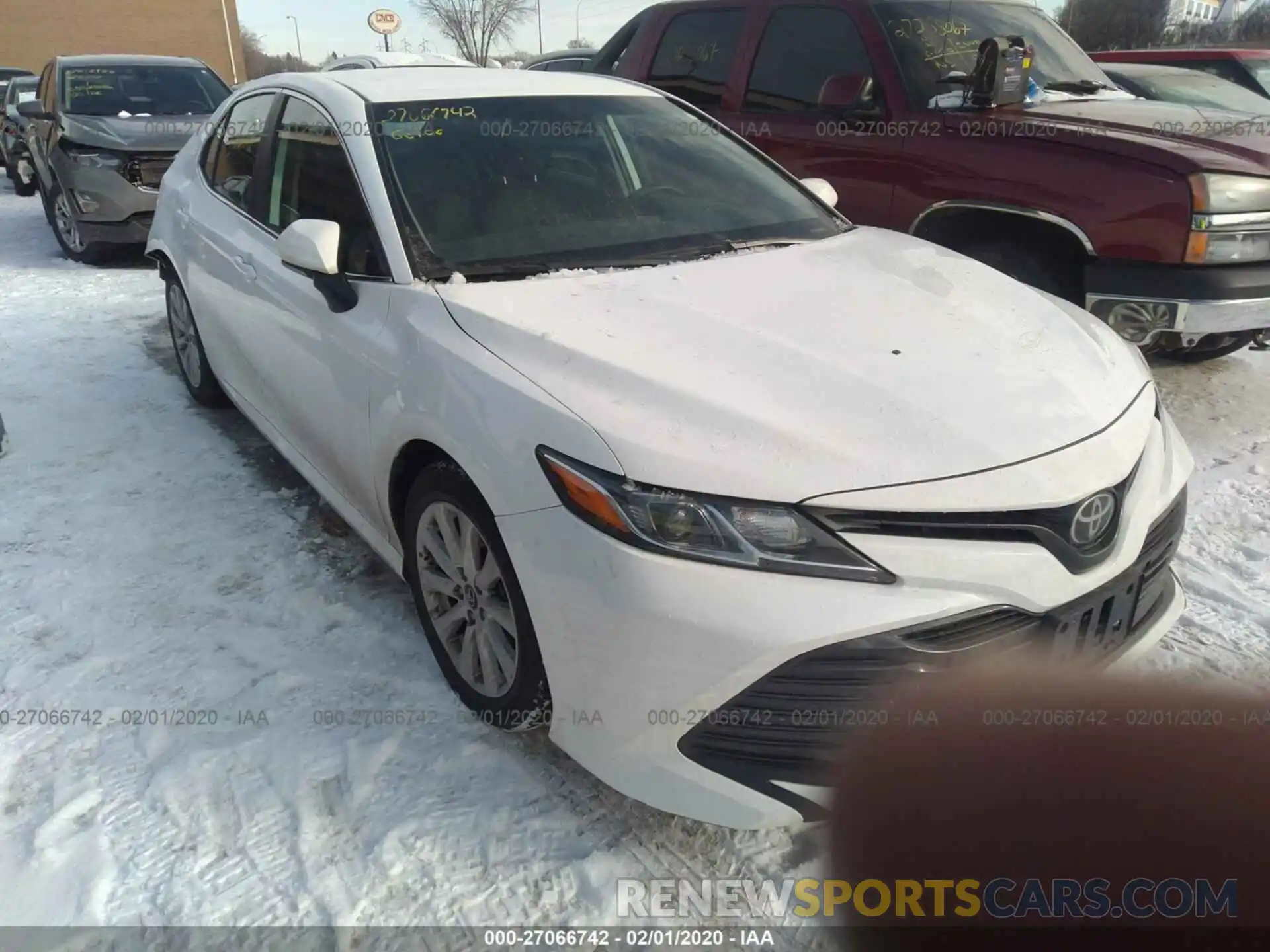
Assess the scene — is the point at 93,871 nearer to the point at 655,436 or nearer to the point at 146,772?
the point at 146,772

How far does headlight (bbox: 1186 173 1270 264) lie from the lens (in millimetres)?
3785

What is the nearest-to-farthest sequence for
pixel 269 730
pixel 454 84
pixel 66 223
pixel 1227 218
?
pixel 269 730, pixel 454 84, pixel 1227 218, pixel 66 223

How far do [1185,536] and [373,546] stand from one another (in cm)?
284

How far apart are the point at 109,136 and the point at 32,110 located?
48.1 inches

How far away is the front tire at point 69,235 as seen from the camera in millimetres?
7984

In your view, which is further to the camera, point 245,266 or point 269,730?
point 245,266

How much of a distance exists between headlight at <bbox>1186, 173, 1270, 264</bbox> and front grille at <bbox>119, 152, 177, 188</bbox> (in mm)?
7402

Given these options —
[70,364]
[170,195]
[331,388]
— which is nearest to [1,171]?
[70,364]

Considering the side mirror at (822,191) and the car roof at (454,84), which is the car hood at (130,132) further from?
the side mirror at (822,191)

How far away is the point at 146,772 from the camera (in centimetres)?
237

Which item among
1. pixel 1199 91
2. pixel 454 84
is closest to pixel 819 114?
pixel 454 84

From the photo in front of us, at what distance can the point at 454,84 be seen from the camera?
3.28 meters

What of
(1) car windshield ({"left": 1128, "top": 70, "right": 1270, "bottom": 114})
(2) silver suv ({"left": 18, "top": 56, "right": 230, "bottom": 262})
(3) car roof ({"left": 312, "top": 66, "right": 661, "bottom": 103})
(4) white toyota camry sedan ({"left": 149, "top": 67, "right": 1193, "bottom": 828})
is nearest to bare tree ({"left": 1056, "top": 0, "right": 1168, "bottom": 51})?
(1) car windshield ({"left": 1128, "top": 70, "right": 1270, "bottom": 114})

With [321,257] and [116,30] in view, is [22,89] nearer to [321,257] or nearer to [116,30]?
[321,257]
